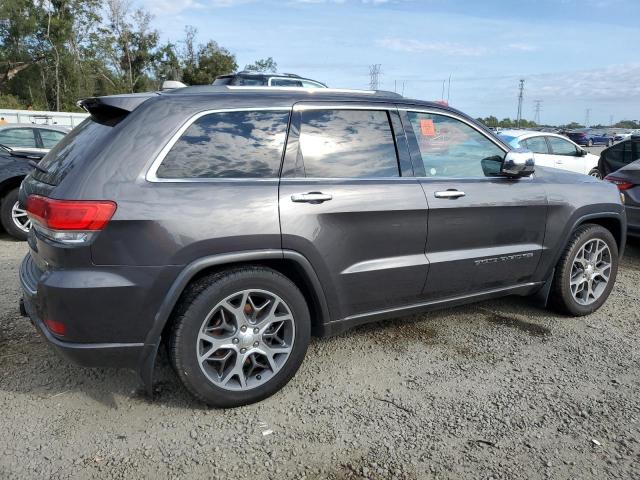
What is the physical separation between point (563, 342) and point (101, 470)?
322 centimetres

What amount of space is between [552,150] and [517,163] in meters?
8.81

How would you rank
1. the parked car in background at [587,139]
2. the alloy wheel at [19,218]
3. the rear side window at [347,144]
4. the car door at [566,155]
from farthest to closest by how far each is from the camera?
the parked car in background at [587,139] < the car door at [566,155] < the alloy wheel at [19,218] < the rear side window at [347,144]

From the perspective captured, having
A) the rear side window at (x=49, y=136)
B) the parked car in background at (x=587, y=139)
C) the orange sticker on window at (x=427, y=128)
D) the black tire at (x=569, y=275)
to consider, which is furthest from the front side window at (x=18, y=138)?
the parked car in background at (x=587, y=139)

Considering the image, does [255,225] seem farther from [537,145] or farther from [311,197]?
[537,145]

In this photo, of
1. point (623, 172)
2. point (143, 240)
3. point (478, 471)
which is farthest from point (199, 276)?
point (623, 172)

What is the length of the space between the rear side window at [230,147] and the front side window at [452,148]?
1048 mm

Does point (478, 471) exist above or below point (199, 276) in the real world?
below

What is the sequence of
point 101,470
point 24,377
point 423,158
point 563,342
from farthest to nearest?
point 563,342 → point 423,158 → point 24,377 → point 101,470

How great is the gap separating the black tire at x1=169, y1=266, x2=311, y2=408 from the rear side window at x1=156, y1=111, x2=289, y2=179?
56cm

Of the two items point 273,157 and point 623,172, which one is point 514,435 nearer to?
point 273,157

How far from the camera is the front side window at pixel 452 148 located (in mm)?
3529

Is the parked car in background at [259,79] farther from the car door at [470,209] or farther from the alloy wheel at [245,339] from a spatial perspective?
the alloy wheel at [245,339]

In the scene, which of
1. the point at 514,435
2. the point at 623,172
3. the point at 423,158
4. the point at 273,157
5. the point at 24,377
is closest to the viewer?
the point at 514,435

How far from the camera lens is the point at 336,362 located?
11.5 feet
